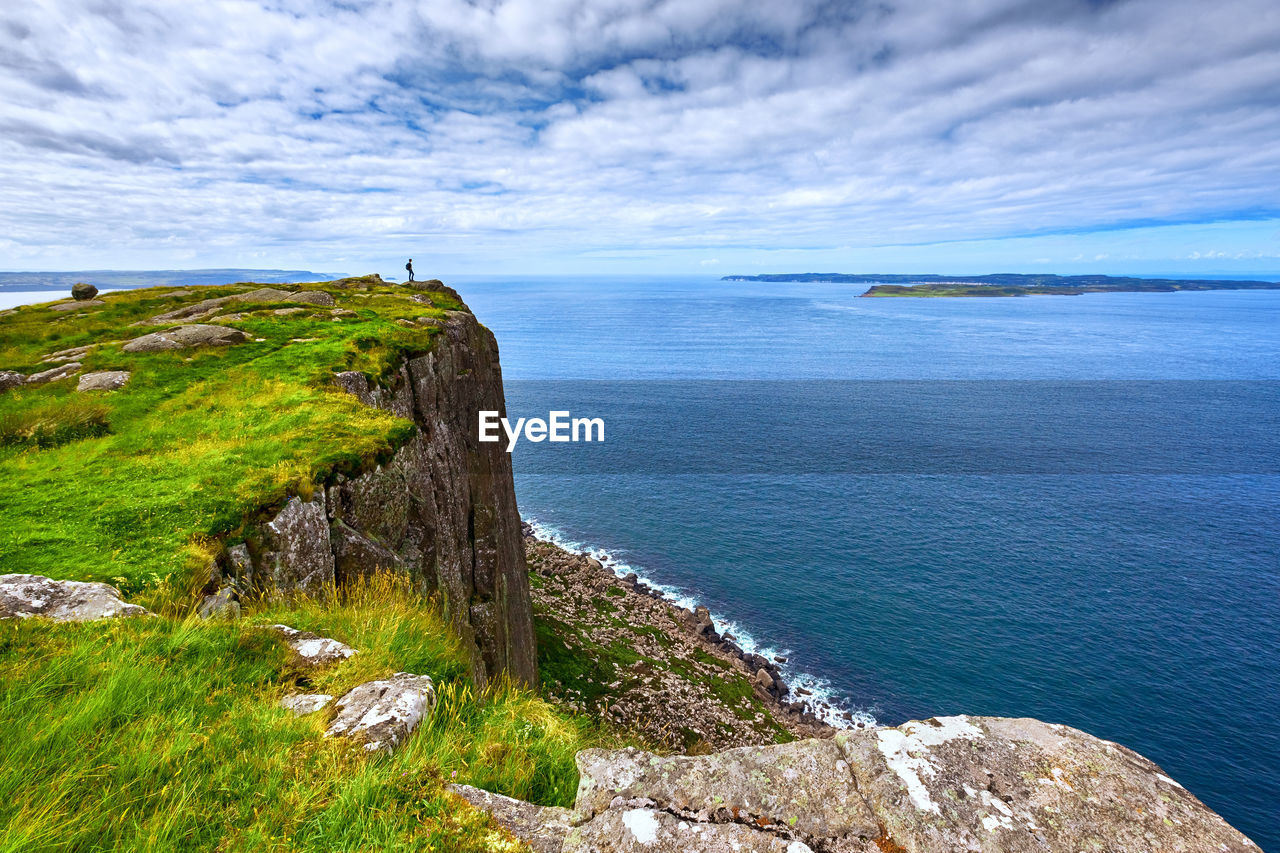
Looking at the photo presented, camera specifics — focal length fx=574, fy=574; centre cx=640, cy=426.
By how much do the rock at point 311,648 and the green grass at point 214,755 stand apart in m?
0.23

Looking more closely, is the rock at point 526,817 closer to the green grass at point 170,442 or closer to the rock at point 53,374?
the green grass at point 170,442

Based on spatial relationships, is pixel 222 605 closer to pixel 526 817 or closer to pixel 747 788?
pixel 526 817

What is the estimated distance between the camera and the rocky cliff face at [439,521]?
12.6m

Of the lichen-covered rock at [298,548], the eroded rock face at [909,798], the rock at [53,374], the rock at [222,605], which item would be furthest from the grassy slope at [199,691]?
the rock at [53,374]

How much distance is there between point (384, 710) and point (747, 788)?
4042 mm

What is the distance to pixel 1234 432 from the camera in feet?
344

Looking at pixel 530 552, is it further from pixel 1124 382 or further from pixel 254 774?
pixel 1124 382

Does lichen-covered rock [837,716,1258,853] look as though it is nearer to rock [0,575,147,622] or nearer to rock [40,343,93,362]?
rock [0,575,147,622]

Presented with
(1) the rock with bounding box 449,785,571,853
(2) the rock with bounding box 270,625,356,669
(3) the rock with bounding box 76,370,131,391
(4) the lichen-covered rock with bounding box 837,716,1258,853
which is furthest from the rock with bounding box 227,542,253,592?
(3) the rock with bounding box 76,370,131,391

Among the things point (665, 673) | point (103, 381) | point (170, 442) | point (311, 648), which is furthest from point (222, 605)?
point (665, 673)

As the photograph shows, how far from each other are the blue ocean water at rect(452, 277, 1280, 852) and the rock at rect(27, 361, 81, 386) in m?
53.6

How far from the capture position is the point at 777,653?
55.5 m

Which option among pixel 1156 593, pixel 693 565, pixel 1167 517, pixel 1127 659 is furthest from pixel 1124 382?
pixel 693 565

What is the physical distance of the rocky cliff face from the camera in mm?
12570
